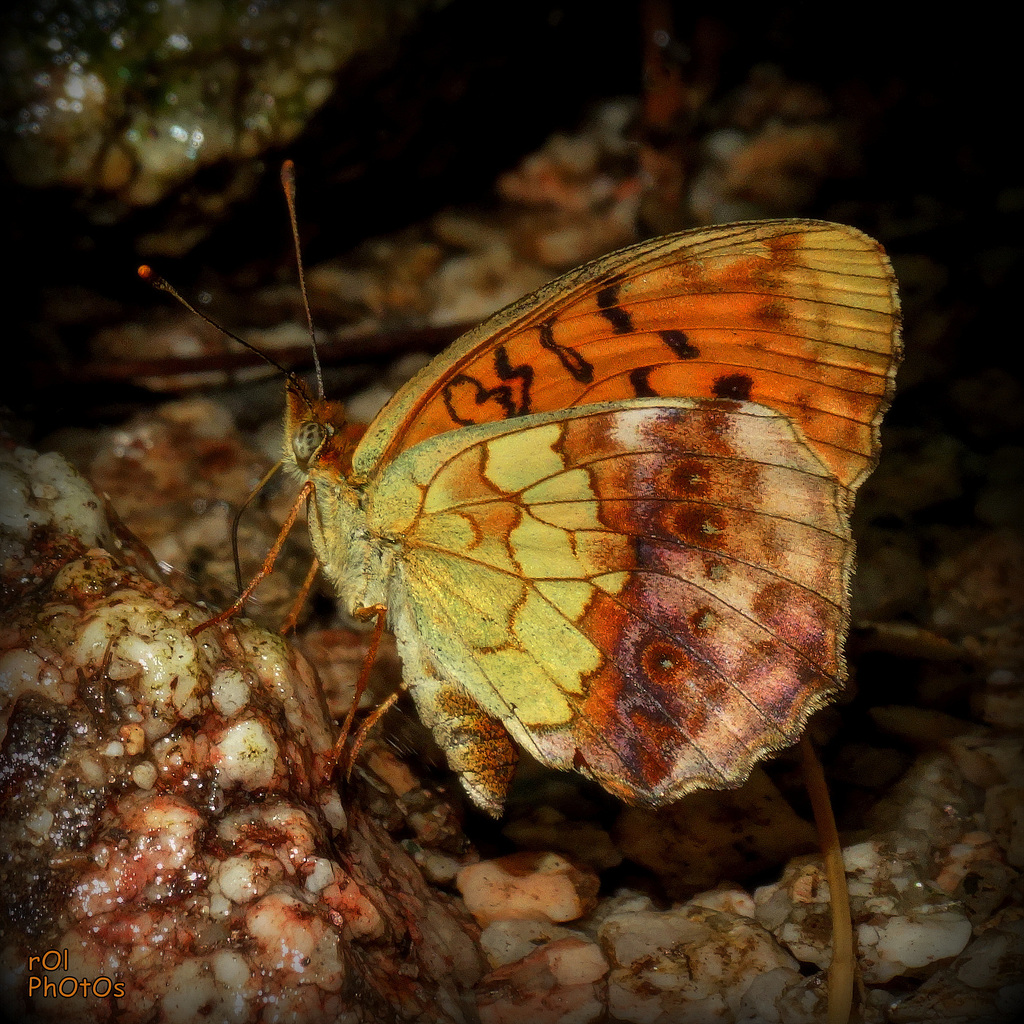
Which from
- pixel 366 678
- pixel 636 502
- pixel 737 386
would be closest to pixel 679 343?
pixel 737 386

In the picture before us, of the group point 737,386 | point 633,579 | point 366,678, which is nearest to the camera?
point 633,579

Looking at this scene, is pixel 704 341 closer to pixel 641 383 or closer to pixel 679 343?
pixel 679 343

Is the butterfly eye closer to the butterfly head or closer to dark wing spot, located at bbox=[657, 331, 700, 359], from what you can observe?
the butterfly head

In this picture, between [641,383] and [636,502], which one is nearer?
[636,502]

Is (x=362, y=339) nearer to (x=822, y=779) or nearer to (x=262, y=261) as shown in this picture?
(x=262, y=261)

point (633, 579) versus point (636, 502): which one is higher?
point (636, 502)

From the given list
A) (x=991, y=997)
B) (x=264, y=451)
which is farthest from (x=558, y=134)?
(x=991, y=997)

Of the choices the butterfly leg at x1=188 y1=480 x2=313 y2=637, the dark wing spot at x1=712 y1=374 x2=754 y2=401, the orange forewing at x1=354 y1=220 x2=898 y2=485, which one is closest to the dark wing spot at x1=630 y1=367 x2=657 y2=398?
the orange forewing at x1=354 y1=220 x2=898 y2=485
